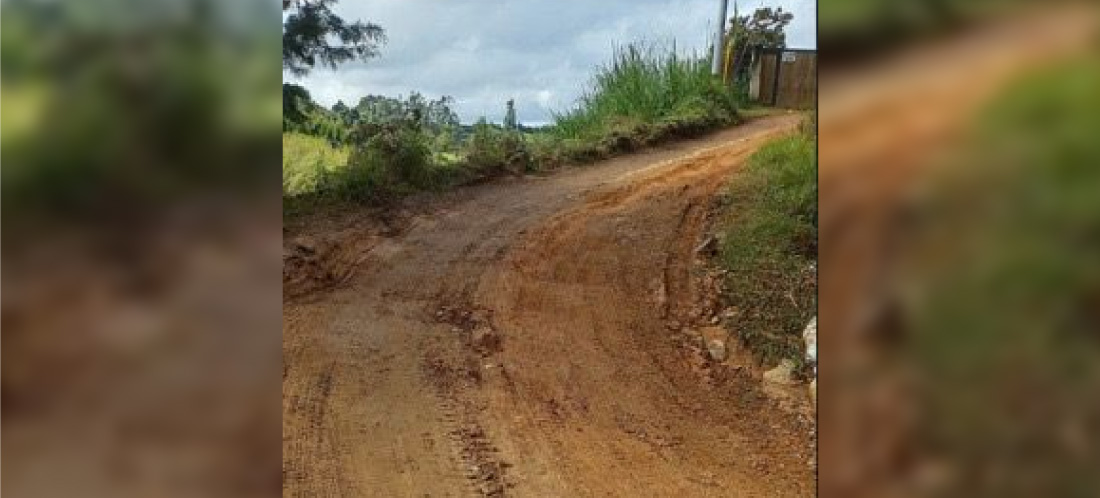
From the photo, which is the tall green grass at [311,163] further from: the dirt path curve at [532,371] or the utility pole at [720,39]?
the utility pole at [720,39]

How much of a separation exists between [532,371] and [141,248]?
144cm

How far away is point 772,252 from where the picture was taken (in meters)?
2.29

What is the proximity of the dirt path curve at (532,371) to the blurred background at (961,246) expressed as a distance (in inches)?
44.9

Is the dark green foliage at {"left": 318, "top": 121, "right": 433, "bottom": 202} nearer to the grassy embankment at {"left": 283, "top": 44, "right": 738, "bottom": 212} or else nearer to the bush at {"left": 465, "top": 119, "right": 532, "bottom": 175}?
the grassy embankment at {"left": 283, "top": 44, "right": 738, "bottom": 212}

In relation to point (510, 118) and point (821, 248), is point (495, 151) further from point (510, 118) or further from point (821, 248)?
point (821, 248)

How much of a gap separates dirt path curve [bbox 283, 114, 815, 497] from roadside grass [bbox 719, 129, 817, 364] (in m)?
0.10

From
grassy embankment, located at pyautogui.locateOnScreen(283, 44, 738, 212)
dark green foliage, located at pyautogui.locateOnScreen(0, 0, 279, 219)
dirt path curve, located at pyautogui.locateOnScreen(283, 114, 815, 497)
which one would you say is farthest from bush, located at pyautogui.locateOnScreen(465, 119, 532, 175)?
dark green foliage, located at pyautogui.locateOnScreen(0, 0, 279, 219)

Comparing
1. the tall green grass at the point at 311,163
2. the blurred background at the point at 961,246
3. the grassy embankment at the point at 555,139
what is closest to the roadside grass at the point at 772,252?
the grassy embankment at the point at 555,139

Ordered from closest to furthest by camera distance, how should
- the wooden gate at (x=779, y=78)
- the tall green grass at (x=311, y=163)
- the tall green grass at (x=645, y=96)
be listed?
the wooden gate at (x=779, y=78), the tall green grass at (x=311, y=163), the tall green grass at (x=645, y=96)

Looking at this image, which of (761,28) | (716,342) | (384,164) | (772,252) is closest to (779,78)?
(761,28)

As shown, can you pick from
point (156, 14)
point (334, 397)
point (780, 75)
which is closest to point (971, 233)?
point (156, 14)

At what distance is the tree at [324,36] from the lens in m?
1.65

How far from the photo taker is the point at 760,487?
1.75 metres

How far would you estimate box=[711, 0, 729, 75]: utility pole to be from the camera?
2.25m
